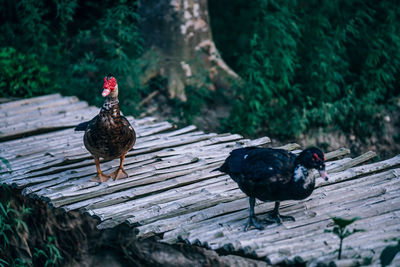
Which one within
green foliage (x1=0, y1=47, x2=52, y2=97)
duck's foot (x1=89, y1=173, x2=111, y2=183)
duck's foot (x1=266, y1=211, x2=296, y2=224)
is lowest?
duck's foot (x1=266, y1=211, x2=296, y2=224)

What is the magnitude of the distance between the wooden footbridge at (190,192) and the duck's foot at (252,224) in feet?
0.12

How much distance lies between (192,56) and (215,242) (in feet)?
14.5

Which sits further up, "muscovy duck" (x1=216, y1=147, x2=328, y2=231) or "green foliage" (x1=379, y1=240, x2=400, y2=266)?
"muscovy duck" (x1=216, y1=147, x2=328, y2=231)

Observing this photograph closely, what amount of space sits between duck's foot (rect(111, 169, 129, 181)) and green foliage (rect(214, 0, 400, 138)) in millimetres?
2597

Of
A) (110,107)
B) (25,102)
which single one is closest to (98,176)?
(110,107)

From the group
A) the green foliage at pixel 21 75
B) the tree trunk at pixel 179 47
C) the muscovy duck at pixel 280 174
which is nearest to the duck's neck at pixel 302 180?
the muscovy duck at pixel 280 174

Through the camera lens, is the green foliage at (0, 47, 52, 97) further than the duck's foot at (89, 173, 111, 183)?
Yes

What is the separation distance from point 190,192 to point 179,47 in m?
3.66

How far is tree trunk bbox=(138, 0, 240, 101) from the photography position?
23.3 ft

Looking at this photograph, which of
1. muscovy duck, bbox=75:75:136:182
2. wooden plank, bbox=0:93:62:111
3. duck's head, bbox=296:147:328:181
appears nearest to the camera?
duck's head, bbox=296:147:328:181

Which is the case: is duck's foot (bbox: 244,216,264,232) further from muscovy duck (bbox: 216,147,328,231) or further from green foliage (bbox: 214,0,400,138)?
green foliage (bbox: 214,0,400,138)

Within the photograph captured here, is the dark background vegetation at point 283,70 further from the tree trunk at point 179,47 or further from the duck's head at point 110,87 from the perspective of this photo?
the duck's head at point 110,87

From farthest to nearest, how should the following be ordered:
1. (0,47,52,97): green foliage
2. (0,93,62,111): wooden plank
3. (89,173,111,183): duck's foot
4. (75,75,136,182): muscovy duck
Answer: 1. (0,47,52,97): green foliage
2. (0,93,62,111): wooden plank
3. (89,173,111,183): duck's foot
4. (75,75,136,182): muscovy duck

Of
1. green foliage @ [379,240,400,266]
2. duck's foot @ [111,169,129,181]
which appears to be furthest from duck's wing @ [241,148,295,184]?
duck's foot @ [111,169,129,181]
